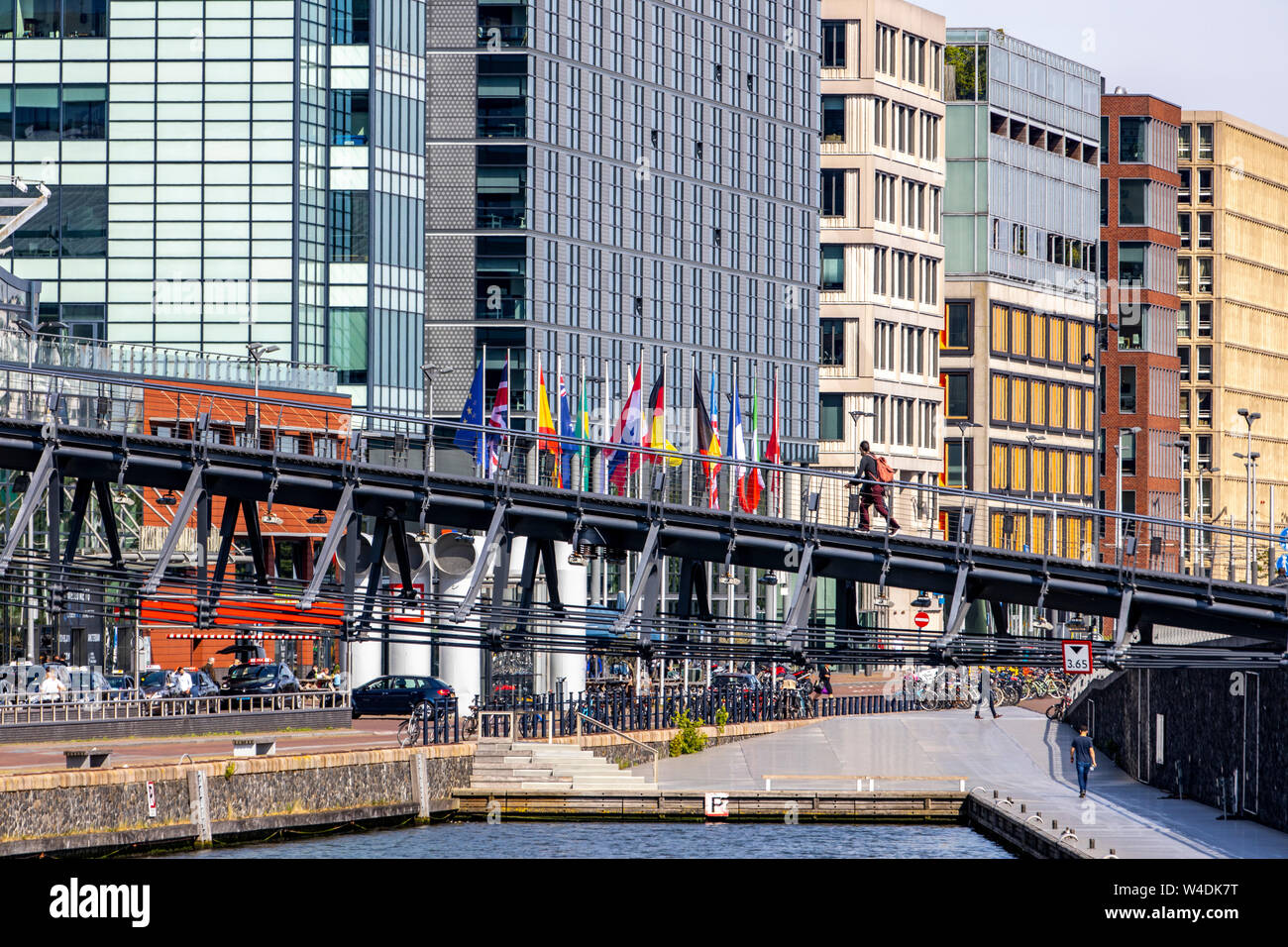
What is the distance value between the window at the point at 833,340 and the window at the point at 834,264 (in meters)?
2.41

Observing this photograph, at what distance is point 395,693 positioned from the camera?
8881 centimetres

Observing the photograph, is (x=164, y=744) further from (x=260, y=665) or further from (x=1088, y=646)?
(x=1088, y=646)

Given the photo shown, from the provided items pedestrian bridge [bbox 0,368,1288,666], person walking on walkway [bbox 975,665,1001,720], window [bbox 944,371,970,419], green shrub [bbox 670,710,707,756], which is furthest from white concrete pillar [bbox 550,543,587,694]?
window [bbox 944,371,970,419]

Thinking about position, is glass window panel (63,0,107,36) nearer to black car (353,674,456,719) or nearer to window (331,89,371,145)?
window (331,89,371,145)

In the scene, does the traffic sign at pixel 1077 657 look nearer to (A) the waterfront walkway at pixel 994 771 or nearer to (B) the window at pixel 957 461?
(A) the waterfront walkway at pixel 994 771

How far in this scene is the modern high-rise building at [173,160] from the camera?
126 meters

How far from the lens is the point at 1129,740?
8131 cm

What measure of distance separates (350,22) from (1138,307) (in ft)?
280

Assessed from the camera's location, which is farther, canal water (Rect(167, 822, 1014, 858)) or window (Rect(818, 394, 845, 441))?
window (Rect(818, 394, 845, 441))

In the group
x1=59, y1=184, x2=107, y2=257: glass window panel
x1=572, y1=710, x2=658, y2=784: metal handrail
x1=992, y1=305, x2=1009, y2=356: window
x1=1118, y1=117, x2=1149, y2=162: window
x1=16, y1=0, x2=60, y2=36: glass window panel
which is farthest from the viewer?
x1=1118, y1=117, x2=1149, y2=162: window

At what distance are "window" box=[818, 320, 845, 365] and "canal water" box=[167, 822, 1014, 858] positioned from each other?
8885 cm

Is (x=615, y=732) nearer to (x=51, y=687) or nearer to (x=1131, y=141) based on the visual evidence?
(x=51, y=687)

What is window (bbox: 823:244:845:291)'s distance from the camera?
161500 millimetres

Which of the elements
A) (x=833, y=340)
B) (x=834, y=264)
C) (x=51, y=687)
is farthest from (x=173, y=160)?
(x=51, y=687)
